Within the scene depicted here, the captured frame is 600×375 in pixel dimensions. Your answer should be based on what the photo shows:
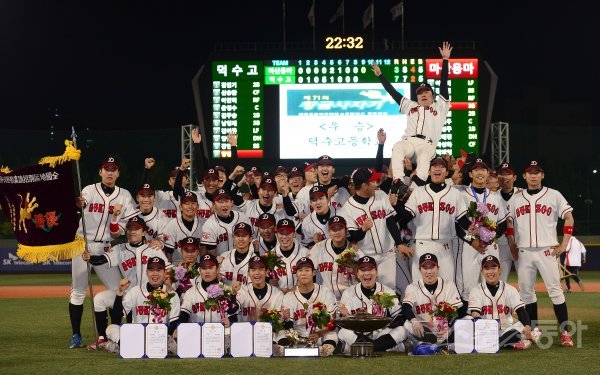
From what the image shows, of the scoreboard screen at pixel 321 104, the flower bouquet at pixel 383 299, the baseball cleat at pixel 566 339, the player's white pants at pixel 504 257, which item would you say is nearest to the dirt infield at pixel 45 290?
the scoreboard screen at pixel 321 104

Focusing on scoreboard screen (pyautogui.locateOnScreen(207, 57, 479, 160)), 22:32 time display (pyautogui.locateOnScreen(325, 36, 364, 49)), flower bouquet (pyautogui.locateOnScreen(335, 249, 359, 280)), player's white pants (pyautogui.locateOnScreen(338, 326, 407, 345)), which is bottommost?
player's white pants (pyautogui.locateOnScreen(338, 326, 407, 345))

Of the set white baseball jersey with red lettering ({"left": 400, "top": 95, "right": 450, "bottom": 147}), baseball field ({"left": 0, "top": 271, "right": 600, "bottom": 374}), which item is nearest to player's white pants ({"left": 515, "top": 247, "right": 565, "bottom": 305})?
baseball field ({"left": 0, "top": 271, "right": 600, "bottom": 374})

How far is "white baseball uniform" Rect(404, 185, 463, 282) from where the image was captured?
399 inches

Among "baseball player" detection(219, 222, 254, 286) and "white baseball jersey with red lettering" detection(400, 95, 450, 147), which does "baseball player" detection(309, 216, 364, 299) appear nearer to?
"baseball player" detection(219, 222, 254, 286)

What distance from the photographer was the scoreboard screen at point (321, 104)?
19891mm

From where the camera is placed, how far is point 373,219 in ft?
34.6

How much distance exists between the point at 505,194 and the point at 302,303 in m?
2.88

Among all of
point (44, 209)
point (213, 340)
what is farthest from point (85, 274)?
point (213, 340)

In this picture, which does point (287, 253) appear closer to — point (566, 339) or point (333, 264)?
point (333, 264)

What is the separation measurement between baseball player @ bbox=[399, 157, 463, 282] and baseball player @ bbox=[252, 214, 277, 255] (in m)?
1.58

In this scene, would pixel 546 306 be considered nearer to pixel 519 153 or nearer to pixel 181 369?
pixel 181 369

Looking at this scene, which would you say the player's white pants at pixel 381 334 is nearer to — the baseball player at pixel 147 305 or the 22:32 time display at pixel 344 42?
the baseball player at pixel 147 305

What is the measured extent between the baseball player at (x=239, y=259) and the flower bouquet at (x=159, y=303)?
0.91m

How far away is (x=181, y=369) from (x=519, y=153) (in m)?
26.5
